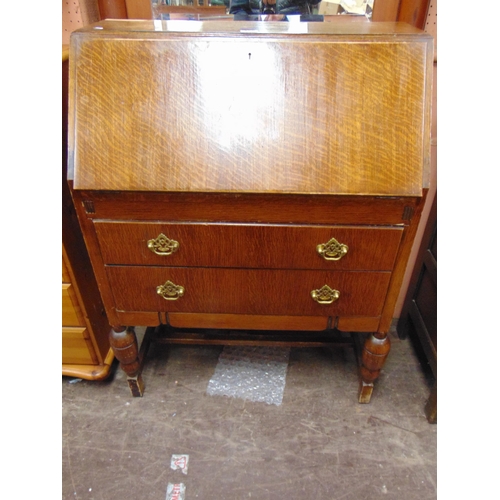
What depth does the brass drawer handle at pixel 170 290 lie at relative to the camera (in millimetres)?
1209

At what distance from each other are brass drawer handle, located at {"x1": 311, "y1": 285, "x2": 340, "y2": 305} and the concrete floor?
588 millimetres

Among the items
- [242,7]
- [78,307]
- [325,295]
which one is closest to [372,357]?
[325,295]

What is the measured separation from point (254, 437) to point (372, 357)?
53 centimetres

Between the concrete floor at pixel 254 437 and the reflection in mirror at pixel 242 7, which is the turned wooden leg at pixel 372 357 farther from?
the reflection in mirror at pixel 242 7

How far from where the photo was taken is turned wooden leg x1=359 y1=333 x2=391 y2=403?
134 centimetres

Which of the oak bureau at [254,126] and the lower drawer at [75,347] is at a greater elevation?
the oak bureau at [254,126]

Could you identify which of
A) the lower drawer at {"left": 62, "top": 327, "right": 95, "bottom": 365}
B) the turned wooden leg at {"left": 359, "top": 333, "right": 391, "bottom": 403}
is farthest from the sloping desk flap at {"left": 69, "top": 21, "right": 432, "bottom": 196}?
the lower drawer at {"left": 62, "top": 327, "right": 95, "bottom": 365}

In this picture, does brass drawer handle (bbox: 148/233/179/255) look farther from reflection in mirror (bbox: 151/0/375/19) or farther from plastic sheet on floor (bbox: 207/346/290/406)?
reflection in mirror (bbox: 151/0/375/19)

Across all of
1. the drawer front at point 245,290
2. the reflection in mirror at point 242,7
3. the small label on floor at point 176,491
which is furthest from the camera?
the reflection in mirror at point 242,7

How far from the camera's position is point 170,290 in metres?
1.22

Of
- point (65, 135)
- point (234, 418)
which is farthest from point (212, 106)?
point (234, 418)

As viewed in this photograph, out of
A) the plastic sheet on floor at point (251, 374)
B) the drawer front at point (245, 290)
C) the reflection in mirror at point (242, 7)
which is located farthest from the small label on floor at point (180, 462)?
the reflection in mirror at point (242, 7)

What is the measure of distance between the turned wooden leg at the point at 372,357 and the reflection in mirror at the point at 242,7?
117 cm

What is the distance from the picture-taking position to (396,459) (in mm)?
1392
